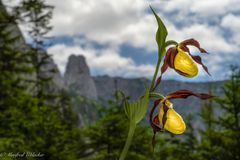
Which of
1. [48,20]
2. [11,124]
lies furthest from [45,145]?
[48,20]

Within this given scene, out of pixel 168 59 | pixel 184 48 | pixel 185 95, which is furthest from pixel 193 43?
pixel 185 95

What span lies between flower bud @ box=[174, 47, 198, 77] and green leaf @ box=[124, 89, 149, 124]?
10.2 inches

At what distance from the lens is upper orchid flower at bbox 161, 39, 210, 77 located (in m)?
2.26

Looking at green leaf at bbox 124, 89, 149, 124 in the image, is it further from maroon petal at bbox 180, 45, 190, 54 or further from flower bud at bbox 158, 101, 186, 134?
maroon petal at bbox 180, 45, 190, 54

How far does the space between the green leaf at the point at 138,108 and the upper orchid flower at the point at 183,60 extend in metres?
0.25


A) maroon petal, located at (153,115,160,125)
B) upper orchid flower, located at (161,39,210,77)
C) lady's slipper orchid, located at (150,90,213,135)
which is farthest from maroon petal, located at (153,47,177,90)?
maroon petal, located at (153,115,160,125)

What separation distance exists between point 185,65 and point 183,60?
0.06 metres

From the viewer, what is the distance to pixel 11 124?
322 inches

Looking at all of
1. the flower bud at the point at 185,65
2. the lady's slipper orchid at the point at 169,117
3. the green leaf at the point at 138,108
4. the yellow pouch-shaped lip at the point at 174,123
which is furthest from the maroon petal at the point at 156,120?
the flower bud at the point at 185,65

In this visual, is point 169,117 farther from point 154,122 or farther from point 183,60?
point 183,60

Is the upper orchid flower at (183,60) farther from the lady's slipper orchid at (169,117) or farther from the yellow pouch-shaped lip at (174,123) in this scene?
the yellow pouch-shaped lip at (174,123)

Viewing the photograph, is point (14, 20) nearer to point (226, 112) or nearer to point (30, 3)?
point (30, 3)

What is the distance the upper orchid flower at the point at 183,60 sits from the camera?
7.41ft

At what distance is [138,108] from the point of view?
2.25 m
